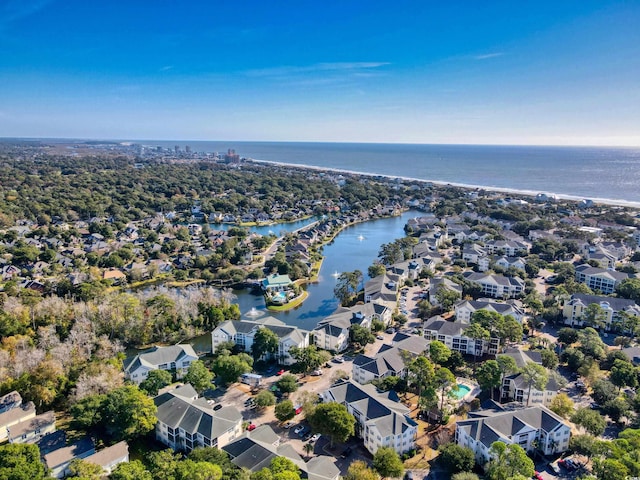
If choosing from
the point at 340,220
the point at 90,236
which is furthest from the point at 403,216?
the point at 90,236

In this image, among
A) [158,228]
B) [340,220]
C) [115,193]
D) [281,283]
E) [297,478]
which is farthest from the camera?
[115,193]

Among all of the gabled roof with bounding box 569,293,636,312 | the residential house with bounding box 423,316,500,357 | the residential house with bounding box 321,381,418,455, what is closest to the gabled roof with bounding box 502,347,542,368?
the residential house with bounding box 423,316,500,357

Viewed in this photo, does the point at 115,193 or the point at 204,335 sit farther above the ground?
the point at 115,193

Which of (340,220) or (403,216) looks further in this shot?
(403,216)

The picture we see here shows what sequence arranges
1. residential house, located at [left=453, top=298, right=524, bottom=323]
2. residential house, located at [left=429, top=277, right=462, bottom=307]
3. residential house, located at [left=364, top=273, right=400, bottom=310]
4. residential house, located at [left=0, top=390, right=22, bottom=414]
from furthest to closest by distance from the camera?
residential house, located at [left=429, top=277, right=462, bottom=307]
residential house, located at [left=364, top=273, right=400, bottom=310]
residential house, located at [left=453, top=298, right=524, bottom=323]
residential house, located at [left=0, top=390, right=22, bottom=414]

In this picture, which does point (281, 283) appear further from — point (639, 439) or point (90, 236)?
point (90, 236)

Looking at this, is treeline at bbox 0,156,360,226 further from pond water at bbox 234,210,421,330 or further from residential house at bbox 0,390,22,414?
residential house at bbox 0,390,22,414

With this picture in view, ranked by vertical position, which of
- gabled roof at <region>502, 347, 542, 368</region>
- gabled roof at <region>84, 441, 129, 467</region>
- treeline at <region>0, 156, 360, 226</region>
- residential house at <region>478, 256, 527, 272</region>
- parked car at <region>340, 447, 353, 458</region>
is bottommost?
parked car at <region>340, 447, 353, 458</region>
